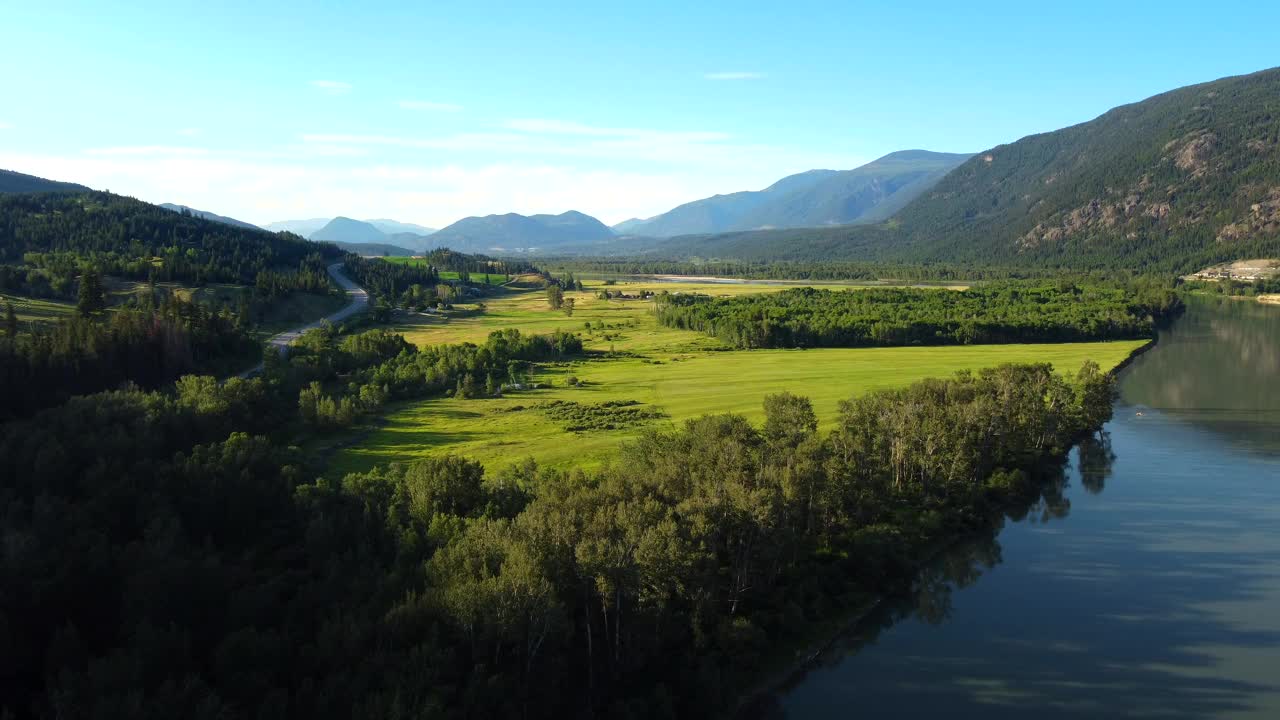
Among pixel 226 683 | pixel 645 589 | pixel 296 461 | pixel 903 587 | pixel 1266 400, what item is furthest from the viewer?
pixel 1266 400

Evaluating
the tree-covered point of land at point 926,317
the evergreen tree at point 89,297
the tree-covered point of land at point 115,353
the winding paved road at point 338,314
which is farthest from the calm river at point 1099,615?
the evergreen tree at point 89,297

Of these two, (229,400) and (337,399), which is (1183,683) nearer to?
(229,400)

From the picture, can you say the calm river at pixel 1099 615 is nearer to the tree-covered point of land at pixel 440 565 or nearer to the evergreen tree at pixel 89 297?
the tree-covered point of land at pixel 440 565

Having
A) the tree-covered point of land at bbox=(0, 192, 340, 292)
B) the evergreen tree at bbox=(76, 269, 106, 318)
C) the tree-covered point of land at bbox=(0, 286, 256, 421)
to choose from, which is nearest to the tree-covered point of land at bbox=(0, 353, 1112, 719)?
the tree-covered point of land at bbox=(0, 286, 256, 421)

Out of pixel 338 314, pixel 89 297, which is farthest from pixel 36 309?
pixel 338 314

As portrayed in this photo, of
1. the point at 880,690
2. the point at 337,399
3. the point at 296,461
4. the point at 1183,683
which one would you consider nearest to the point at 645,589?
the point at 880,690

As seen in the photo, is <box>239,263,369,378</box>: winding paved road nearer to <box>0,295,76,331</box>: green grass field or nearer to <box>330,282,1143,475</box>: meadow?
<box>330,282,1143,475</box>: meadow

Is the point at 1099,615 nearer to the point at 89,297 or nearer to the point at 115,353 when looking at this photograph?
the point at 115,353
